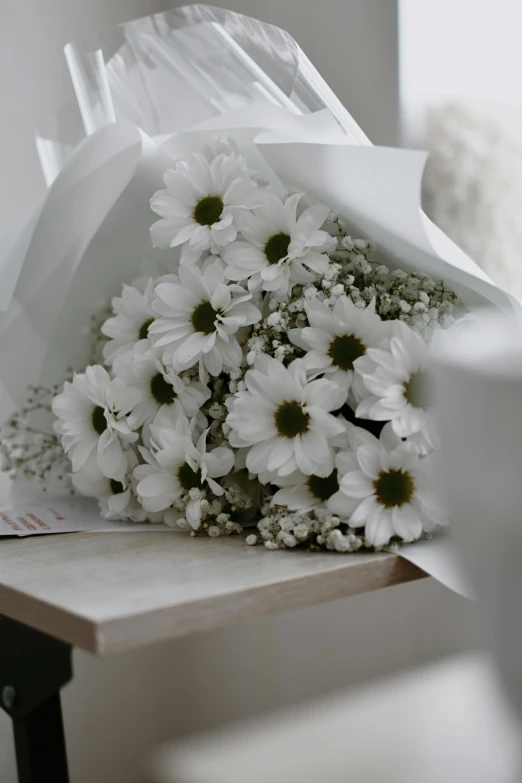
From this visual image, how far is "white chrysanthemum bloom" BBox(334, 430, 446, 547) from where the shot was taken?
630 millimetres

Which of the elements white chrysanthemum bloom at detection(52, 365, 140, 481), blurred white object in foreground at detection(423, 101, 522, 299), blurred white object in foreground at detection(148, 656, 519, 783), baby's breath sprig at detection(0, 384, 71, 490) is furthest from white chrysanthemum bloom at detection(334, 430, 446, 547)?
blurred white object in foreground at detection(423, 101, 522, 299)

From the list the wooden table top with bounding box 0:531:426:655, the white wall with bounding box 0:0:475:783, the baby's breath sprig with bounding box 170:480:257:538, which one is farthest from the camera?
the white wall with bounding box 0:0:475:783

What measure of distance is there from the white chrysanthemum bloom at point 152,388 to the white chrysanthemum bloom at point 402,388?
165 mm

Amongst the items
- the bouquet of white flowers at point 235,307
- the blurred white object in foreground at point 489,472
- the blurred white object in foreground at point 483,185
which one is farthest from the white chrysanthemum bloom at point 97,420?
the blurred white object in foreground at point 483,185

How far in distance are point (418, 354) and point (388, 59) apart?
806 mm

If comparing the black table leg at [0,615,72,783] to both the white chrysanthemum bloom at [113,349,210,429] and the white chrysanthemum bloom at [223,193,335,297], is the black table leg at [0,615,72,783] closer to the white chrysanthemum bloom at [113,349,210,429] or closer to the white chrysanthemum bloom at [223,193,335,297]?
the white chrysanthemum bloom at [113,349,210,429]

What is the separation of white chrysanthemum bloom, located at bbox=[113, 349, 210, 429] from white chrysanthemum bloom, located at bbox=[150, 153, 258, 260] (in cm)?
11

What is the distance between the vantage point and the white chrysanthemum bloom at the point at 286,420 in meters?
0.66

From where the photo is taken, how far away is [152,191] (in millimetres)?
852

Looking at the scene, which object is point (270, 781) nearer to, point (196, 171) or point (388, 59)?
point (196, 171)

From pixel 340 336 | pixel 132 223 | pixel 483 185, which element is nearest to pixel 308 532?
pixel 340 336

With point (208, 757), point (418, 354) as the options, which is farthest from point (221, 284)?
point (208, 757)

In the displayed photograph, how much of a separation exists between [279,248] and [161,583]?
315 millimetres

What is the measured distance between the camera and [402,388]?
654mm
